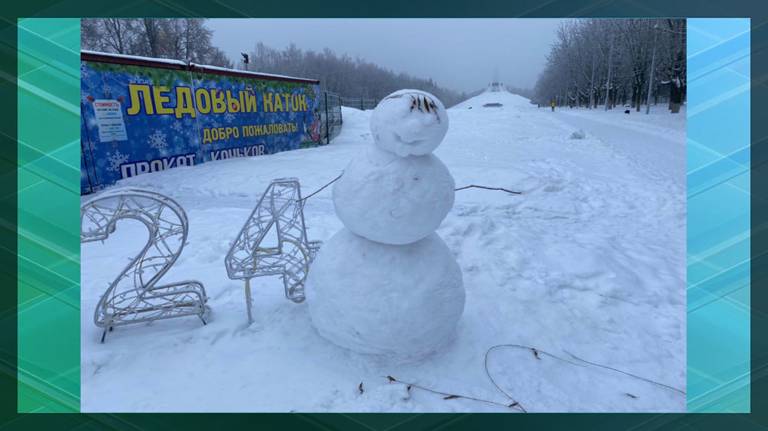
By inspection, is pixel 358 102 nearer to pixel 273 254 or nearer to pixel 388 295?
pixel 273 254

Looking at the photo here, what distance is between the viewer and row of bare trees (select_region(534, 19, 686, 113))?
13497 millimetres

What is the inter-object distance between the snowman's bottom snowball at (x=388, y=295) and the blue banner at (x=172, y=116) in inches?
264

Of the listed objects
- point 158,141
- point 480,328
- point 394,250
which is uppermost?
point 394,250

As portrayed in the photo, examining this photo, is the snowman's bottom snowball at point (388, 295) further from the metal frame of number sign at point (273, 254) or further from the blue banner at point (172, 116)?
the blue banner at point (172, 116)

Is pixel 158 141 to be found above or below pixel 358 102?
above

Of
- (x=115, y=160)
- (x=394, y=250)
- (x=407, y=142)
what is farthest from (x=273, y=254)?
(x=115, y=160)

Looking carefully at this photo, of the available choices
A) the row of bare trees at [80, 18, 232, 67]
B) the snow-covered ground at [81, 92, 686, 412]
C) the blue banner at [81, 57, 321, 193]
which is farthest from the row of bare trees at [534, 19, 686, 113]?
the row of bare trees at [80, 18, 232, 67]

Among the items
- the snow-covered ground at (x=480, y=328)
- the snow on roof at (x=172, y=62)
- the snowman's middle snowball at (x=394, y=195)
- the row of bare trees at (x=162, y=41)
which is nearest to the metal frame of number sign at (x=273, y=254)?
the snow-covered ground at (x=480, y=328)

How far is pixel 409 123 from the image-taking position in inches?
86.9

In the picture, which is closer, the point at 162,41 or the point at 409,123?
the point at 409,123

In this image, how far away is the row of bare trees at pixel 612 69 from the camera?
13.5 meters

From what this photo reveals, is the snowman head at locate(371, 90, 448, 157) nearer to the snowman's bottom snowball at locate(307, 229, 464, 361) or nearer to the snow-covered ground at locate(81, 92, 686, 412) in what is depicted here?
the snowman's bottom snowball at locate(307, 229, 464, 361)

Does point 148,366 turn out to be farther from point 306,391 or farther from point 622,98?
point 622,98

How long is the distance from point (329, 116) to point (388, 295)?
13.6 meters
